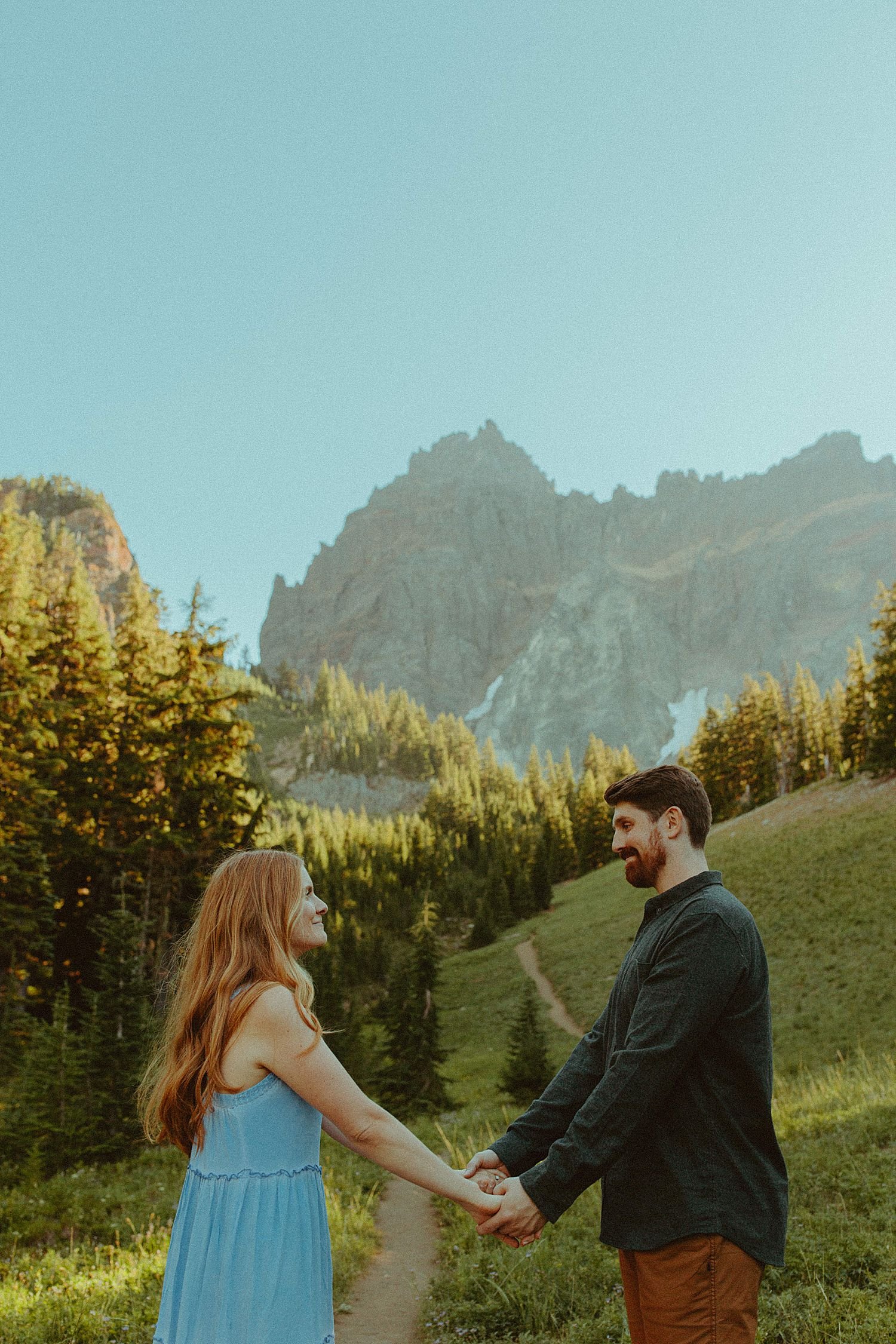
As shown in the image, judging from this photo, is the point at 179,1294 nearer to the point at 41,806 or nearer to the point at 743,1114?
the point at 743,1114

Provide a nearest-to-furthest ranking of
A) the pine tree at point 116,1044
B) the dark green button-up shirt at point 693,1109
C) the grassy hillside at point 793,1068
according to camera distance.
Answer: the dark green button-up shirt at point 693,1109, the grassy hillside at point 793,1068, the pine tree at point 116,1044

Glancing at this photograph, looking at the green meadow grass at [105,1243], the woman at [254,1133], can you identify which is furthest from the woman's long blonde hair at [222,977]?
the green meadow grass at [105,1243]

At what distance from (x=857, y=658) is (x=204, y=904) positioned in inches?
2479

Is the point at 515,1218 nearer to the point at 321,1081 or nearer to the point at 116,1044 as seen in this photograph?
the point at 321,1081

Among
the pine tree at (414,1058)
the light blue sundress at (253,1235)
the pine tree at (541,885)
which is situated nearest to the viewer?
the light blue sundress at (253,1235)

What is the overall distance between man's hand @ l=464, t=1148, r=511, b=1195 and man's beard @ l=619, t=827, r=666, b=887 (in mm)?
1468

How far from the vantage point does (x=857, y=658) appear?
5844cm

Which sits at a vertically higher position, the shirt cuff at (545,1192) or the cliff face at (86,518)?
the cliff face at (86,518)

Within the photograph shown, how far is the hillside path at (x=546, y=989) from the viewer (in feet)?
110

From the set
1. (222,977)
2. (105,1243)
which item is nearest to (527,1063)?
(105,1243)

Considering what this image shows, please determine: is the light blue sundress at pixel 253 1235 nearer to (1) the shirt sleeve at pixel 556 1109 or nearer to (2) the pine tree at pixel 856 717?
(1) the shirt sleeve at pixel 556 1109

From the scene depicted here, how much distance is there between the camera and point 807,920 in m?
32.6

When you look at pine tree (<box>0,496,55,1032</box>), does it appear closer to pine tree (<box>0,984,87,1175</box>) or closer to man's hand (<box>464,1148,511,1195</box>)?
pine tree (<box>0,984,87,1175</box>)

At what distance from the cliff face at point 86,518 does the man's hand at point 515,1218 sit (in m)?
163
